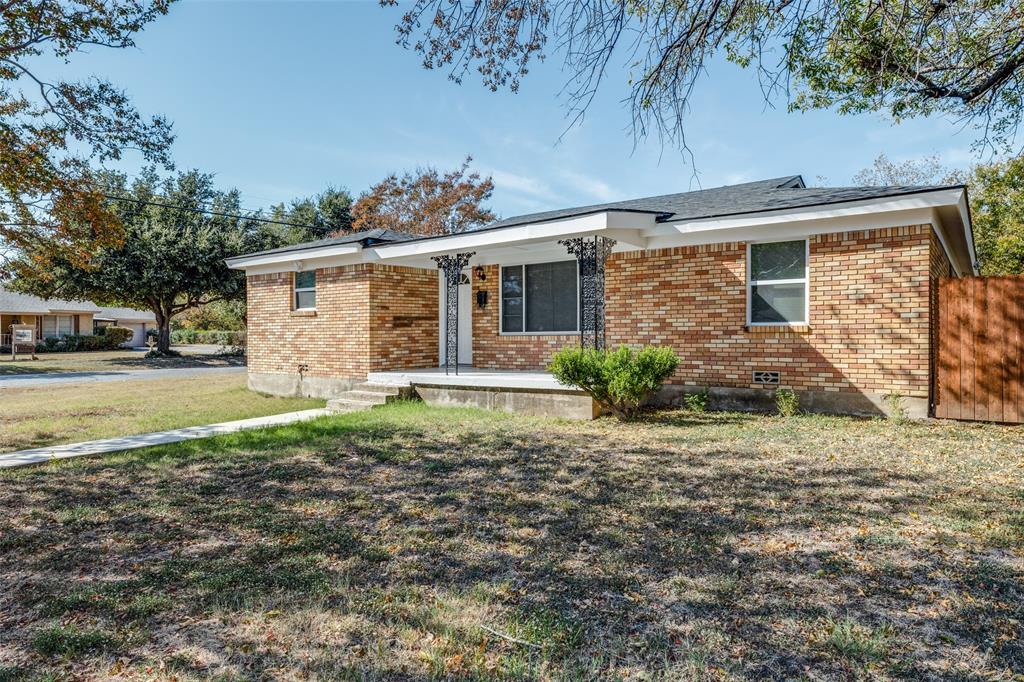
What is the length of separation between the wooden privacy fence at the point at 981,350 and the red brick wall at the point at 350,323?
961cm

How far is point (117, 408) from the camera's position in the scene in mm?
11250

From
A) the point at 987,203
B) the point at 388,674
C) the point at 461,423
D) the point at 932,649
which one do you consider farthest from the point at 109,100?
the point at 987,203

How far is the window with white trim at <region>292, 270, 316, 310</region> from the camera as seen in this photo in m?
13.4

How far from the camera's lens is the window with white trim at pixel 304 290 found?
13422mm

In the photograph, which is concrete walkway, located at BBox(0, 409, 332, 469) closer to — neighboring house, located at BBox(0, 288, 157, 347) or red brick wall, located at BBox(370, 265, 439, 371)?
red brick wall, located at BBox(370, 265, 439, 371)

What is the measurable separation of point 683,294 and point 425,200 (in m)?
24.2

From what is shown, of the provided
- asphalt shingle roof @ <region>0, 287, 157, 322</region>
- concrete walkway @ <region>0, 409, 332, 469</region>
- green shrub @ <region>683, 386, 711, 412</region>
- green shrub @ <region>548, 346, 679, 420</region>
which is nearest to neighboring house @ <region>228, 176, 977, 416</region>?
green shrub @ <region>683, 386, 711, 412</region>

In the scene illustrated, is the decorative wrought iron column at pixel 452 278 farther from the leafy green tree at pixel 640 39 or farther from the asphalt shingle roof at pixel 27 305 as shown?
the asphalt shingle roof at pixel 27 305

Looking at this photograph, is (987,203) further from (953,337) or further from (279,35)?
(279,35)

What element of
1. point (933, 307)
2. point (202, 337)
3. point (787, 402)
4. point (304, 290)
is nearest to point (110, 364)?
point (304, 290)

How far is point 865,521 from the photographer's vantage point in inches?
165

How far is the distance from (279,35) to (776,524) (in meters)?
11.3

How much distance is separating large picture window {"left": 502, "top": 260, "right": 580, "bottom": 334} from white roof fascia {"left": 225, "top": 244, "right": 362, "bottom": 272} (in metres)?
3.35

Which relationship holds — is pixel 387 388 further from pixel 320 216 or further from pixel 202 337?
pixel 202 337
